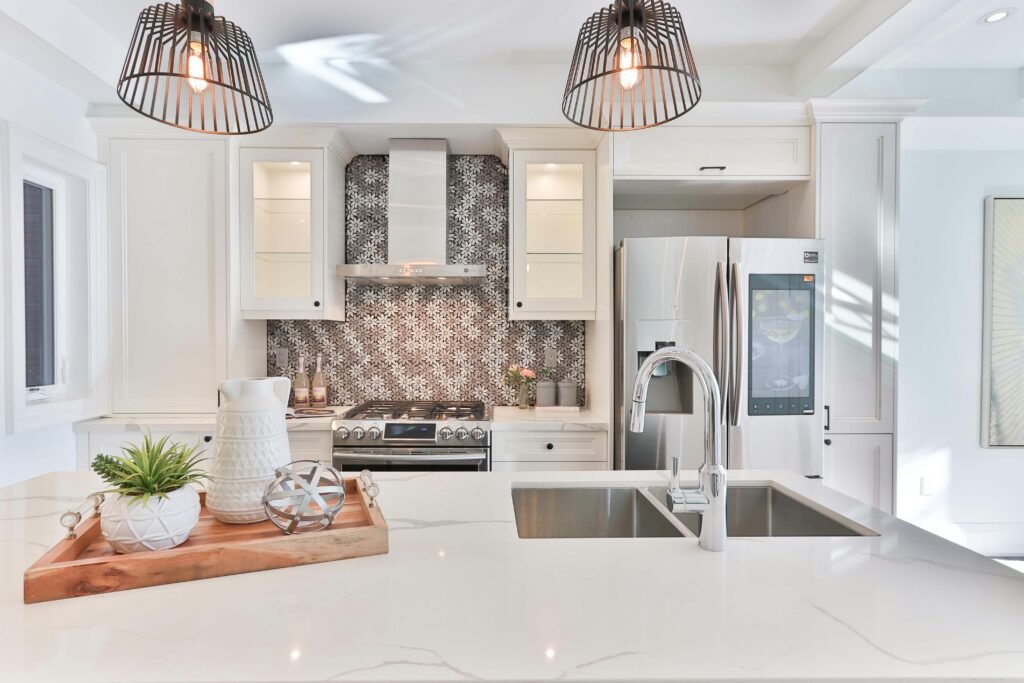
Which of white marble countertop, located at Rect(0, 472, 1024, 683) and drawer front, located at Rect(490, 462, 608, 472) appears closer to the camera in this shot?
white marble countertop, located at Rect(0, 472, 1024, 683)

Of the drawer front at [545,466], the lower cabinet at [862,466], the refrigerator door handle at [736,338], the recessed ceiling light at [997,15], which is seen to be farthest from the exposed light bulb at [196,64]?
the recessed ceiling light at [997,15]

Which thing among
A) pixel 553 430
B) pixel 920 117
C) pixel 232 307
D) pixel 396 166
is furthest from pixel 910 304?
pixel 232 307

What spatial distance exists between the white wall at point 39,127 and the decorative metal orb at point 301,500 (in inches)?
75.3

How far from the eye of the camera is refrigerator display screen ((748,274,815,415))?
2.61 metres

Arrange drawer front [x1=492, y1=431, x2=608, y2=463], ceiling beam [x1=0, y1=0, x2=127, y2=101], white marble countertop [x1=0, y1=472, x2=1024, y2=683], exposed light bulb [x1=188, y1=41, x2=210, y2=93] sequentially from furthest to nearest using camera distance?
drawer front [x1=492, y1=431, x2=608, y2=463]
ceiling beam [x1=0, y1=0, x2=127, y2=101]
exposed light bulb [x1=188, y1=41, x2=210, y2=93]
white marble countertop [x1=0, y1=472, x2=1024, y2=683]

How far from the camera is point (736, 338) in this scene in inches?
101

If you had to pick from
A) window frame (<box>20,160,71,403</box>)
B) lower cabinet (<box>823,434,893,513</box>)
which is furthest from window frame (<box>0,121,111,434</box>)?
lower cabinet (<box>823,434,893,513</box>)

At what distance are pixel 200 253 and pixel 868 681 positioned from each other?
3.04 m

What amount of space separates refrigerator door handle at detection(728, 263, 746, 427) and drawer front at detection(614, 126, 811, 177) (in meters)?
0.55

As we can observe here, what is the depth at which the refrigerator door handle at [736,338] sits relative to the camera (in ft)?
8.41

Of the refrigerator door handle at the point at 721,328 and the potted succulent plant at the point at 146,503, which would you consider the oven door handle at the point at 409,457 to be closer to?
the refrigerator door handle at the point at 721,328

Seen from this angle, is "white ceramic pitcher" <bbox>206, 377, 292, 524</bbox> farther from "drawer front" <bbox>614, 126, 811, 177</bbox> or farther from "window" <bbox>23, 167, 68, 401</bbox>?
"drawer front" <bbox>614, 126, 811, 177</bbox>

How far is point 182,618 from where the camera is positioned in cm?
85

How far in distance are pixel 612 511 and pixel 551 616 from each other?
824 millimetres
